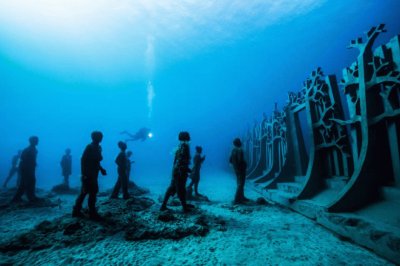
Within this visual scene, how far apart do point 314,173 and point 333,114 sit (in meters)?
1.88

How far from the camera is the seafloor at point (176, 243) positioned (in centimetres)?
262

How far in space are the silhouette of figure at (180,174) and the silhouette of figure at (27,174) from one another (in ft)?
18.0

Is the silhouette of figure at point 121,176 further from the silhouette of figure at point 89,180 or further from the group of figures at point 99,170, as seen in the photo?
the silhouette of figure at point 89,180

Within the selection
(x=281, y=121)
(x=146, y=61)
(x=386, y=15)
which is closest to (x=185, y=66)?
(x=146, y=61)

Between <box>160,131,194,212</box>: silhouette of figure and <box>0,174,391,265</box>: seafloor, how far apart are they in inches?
27.4

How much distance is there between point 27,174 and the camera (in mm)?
7000

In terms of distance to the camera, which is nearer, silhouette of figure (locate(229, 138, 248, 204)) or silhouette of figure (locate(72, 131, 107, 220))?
silhouette of figure (locate(72, 131, 107, 220))

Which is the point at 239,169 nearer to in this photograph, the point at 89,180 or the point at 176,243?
the point at 176,243

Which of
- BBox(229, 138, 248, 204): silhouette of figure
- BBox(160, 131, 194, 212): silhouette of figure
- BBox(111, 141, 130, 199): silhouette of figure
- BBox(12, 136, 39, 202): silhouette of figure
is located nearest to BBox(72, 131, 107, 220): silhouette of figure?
BBox(160, 131, 194, 212): silhouette of figure

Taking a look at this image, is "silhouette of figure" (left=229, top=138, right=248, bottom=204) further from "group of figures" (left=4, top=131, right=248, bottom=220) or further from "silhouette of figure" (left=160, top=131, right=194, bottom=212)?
"silhouette of figure" (left=160, top=131, right=194, bottom=212)

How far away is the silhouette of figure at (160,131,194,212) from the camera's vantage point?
5277 millimetres

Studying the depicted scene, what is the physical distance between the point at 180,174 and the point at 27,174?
611 centimetres

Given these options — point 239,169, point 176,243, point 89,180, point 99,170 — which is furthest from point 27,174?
point 239,169

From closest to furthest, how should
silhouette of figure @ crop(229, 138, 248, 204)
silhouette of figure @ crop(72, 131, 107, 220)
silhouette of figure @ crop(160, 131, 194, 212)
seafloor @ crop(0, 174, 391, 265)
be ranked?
seafloor @ crop(0, 174, 391, 265), silhouette of figure @ crop(72, 131, 107, 220), silhouette of figure @ crop(160, 131, 194, 212), silhouette of figure @ crop(229, 138, 248, 204)
